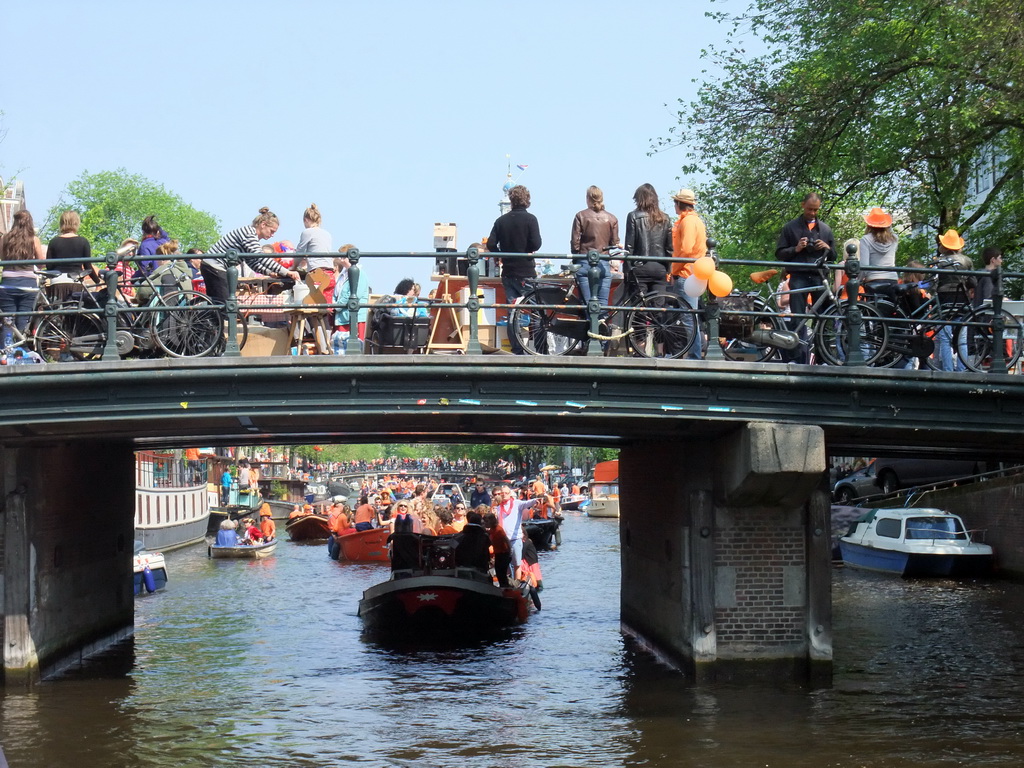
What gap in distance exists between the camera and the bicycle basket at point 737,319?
1397cm

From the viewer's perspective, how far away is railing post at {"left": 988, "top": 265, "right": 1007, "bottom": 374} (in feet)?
43.8

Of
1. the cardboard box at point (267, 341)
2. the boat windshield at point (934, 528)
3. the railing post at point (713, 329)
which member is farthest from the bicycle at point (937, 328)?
the boat windshield at point (934, 528)

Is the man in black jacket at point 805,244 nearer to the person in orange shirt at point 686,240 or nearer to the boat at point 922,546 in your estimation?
the person in orange shirt at point 686,240

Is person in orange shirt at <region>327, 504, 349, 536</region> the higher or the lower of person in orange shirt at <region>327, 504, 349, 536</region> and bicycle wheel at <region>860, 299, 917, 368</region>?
the lower

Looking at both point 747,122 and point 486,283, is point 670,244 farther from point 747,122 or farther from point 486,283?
point 747,122

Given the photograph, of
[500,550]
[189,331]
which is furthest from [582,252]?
[500,550]

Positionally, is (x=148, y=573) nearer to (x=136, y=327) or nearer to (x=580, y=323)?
(x=136, y=327)

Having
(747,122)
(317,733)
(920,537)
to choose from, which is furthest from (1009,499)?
(317,733)

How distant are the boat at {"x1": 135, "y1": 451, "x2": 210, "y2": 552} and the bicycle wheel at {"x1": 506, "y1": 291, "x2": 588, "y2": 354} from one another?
76.8 feet

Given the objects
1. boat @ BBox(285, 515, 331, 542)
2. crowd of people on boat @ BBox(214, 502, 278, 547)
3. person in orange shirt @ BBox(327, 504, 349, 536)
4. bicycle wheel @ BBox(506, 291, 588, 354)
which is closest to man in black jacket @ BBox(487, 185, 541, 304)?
bicycle wheel @ BBox(506, 291, 588, 354)

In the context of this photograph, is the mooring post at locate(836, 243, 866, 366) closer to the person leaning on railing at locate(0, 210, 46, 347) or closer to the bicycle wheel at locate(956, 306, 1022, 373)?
the bicycle wheel at locate(956, 306, 1022, 373)

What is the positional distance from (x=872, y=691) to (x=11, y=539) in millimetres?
10077

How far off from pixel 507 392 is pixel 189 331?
10.9 ft

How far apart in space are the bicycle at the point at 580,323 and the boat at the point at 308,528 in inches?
1409
